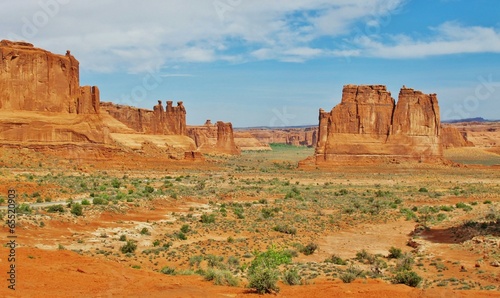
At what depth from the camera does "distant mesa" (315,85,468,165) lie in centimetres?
7125

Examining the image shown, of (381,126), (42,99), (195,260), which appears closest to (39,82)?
(42,99)

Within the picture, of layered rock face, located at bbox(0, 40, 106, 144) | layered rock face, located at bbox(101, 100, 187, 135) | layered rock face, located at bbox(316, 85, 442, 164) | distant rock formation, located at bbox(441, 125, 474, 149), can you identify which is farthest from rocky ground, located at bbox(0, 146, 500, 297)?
distant rock formation, located at bbox(441, 125, 474, 149)

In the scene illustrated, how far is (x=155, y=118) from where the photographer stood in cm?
9850

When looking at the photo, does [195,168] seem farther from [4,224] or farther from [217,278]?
[217,278]

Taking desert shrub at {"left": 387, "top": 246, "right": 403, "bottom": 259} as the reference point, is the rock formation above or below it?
above

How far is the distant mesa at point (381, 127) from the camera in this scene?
71250mm

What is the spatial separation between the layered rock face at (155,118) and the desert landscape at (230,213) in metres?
13.9

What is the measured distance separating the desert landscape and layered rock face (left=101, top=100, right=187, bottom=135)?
13.9 m

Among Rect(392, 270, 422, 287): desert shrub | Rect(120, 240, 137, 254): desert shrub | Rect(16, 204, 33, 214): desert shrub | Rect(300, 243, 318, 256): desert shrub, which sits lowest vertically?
Rect(300, 243, 318, 256): desert shrub

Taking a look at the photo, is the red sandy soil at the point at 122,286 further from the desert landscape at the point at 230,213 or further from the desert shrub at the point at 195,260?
the desert shrub at the point at 195,260

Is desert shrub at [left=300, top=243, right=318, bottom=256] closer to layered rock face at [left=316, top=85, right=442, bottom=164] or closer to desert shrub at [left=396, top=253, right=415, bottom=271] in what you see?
desert shrub at [left=396, top=253, right=415, bottom=271]

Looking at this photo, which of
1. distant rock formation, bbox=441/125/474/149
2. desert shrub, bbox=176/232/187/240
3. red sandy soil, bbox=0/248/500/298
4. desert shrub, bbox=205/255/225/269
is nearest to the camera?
red sandy soil, bbox=0/248/500/298

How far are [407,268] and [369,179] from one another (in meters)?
42.5

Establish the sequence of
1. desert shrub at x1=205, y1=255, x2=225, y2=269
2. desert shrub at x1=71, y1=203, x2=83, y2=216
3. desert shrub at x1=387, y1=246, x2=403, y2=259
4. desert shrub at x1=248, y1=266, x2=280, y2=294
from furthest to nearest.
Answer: desert shrub at x1=71, y1=203, x2=83, y2=216 → desert shrub at x1=387, y1=246, x2=403, y2=259 → desert shrub at x1=205, y1=255, x2=225, y2=269 → desert shrub at x1=248, y1=266, x2=280, y2=294
